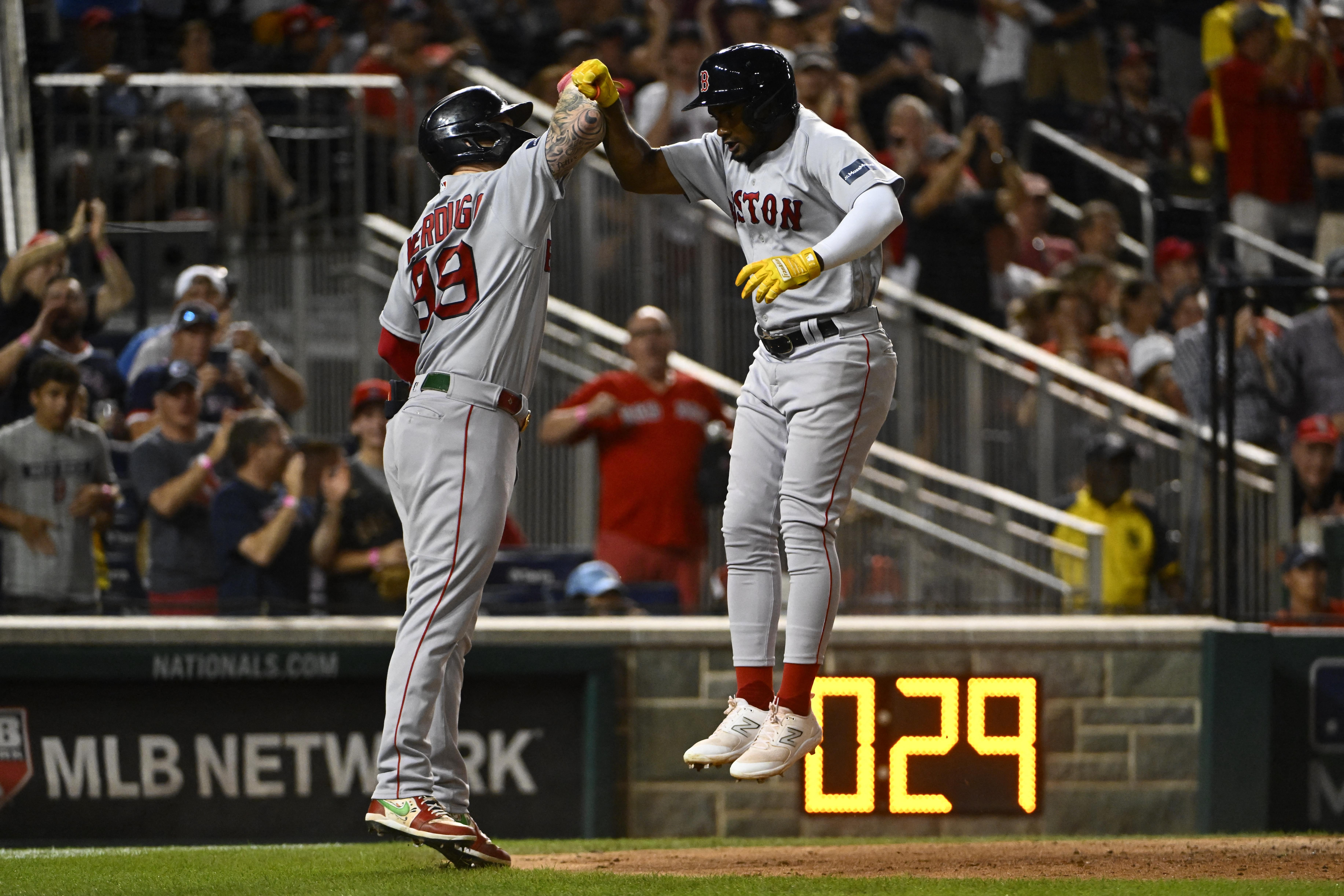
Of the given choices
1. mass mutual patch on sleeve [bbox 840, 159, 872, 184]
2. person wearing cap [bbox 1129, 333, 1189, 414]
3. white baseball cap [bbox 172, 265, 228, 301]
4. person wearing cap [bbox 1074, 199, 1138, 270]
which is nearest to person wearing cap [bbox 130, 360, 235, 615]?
white baseball cap [bbox 172, 265, 228, 301]

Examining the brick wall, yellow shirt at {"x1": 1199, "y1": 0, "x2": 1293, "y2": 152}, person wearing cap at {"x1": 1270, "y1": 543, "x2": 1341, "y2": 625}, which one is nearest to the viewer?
person wearing cap at {"x1": 1270, "y1": 543, "x2": 1341, "y2": 625}

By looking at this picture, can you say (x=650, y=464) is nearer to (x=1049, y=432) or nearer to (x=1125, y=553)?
(x=1049, y=432)

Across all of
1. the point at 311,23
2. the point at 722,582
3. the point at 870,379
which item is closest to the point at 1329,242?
the point at 722,582

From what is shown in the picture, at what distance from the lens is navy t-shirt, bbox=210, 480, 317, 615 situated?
25.4ft

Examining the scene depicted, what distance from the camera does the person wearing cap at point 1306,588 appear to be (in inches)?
296

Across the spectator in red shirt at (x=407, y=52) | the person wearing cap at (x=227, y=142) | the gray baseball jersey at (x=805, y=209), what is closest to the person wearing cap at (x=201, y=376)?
the person wearing cap at (x=227, y=142)

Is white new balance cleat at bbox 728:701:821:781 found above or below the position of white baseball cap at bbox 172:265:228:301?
below

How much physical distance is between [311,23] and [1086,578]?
687 centimetres

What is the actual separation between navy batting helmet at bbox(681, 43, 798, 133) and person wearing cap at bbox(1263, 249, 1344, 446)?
336cm

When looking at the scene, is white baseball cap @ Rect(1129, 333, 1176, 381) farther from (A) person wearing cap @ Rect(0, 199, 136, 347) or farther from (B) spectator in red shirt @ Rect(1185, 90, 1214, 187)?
(A) person wearing cap @ Rect(0, 199, 136, 347)

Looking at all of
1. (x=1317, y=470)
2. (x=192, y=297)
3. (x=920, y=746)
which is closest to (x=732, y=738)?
(x=920, y=746)

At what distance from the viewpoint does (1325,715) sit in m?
7.48

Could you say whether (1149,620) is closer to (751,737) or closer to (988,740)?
(988,740)

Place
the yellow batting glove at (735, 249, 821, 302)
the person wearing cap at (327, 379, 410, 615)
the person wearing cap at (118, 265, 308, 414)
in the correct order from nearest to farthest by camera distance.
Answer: the yellow batting glove at (735, 249, 821, 302), the person wearing cap at (327, 379, 410, 615), the person wearing cap at (118, 265, 308, 414)
